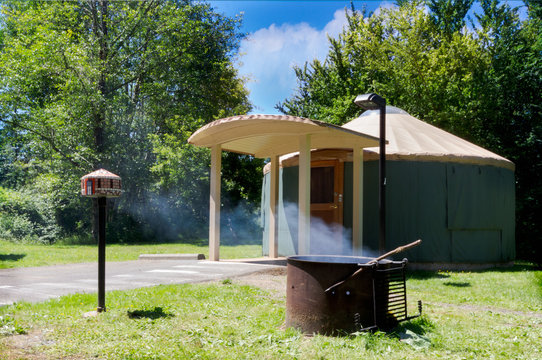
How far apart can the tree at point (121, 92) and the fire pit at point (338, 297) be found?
1171 centimetres

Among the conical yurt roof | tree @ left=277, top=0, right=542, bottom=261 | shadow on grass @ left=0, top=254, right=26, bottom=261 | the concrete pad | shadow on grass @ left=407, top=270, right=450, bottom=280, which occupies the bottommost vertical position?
shadow on grass @ left=407, top=270, right=450, bottom=280

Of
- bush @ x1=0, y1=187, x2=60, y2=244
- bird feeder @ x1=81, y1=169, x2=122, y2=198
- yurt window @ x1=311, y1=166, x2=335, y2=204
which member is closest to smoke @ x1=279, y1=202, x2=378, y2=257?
yurt window @ x1=311, y1=166, x2=335, y2=204

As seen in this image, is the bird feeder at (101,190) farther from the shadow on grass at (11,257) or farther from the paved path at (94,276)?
the shadow on grass at (11,257)

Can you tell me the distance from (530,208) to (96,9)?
44.0 feet

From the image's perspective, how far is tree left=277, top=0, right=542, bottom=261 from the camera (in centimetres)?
1220

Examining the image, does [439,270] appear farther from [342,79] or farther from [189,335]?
[342,79]

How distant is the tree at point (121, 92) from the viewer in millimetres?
13914

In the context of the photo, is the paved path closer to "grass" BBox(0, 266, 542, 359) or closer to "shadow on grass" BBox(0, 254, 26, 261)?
"grass" BBox(0, 266, 542, 359)

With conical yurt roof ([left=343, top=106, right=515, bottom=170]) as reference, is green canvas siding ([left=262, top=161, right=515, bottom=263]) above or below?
below

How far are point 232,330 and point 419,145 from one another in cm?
563

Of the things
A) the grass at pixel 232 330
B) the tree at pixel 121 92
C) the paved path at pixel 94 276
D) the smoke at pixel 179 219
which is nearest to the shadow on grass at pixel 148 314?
the grass at pixel 232 330

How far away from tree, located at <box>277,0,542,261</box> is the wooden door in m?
5.75

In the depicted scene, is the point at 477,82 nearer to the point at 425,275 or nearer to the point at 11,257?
the point at 425,275

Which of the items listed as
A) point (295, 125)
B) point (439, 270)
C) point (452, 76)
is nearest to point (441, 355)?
point (295, 125)
